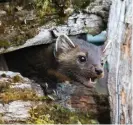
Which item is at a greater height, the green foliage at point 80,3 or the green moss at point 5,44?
the green foliage at point 80,3

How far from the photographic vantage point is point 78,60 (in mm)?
4938

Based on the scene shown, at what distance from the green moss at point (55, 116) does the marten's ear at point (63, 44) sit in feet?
2.50

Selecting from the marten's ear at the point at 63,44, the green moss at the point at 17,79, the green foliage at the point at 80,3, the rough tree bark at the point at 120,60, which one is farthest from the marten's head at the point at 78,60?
the green moss at the point at 17,79

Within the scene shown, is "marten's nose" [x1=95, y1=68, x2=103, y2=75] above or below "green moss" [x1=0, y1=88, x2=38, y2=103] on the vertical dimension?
above

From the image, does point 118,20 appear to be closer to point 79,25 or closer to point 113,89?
point 79,25

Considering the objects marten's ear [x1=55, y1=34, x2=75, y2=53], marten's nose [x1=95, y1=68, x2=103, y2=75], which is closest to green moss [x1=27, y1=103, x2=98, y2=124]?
marten's nose [x1=95, y1=68, x2=103, y2=75]

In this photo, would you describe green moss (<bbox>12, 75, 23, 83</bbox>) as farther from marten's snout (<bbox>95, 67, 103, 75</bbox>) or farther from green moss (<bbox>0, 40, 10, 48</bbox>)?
marten's snout (<bbox>95, 67, 103, 75</bbox>)

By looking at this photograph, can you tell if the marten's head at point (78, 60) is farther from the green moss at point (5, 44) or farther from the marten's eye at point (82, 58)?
the green moss at point (5, 44)

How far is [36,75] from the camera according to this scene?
5082 millimetres

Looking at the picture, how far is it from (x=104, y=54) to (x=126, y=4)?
0.54 meters

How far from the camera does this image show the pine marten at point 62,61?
15.8ft

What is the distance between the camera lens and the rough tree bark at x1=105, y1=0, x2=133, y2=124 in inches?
176

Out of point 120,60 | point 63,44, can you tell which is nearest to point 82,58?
point 63,44

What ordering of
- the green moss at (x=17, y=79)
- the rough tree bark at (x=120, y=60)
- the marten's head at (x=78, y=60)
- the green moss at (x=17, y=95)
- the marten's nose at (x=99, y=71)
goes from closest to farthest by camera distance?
1. the green moss at (x=17, y=95)
2. the green moss at (x=17, y=79)
3. the rough tree bark at (x=120, y=60)
4. the marten's nose at (x=99, y=71)
5. the marten's head at (x=78, y=60)
